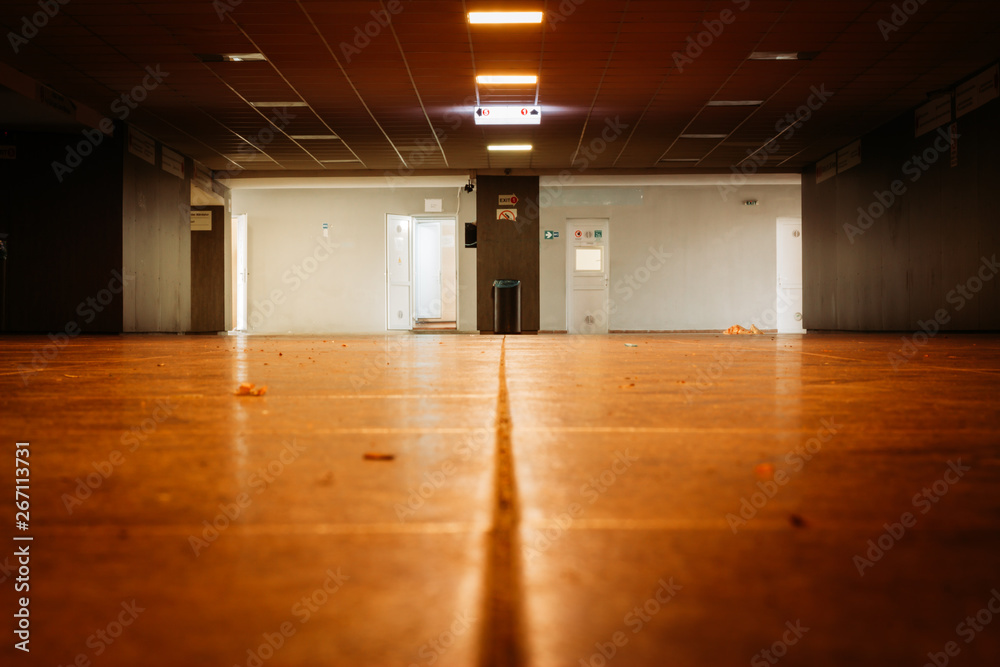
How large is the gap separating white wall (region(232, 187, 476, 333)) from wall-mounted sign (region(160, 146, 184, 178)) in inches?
117

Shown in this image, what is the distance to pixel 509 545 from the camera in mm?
375

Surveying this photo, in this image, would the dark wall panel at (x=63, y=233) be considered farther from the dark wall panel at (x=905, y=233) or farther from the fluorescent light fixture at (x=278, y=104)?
the dark wall panel at (x=905, y=233)

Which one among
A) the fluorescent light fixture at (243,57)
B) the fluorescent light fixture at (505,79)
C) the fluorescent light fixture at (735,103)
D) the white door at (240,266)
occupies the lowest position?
the white door at (240,266)

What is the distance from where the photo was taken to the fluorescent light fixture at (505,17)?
5.25m

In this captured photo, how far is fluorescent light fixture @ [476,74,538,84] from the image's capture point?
6.70 metres

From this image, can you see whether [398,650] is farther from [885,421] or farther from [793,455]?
[885,421]

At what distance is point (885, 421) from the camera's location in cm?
92

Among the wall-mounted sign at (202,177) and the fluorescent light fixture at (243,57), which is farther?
the wall-mounted sign at (202,177)

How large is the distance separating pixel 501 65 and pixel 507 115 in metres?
1.59

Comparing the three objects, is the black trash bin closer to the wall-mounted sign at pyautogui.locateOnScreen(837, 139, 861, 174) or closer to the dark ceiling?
the dark ceiling

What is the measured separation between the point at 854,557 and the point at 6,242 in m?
10.1

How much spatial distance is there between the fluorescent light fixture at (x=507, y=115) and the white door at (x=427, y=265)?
8.71 metres

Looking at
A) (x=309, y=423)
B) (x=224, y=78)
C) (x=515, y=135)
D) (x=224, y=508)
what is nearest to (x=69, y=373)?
(x=309, y=423)

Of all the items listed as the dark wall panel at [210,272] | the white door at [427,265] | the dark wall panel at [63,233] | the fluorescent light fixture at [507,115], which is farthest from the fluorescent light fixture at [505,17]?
the white door at [427,265]
